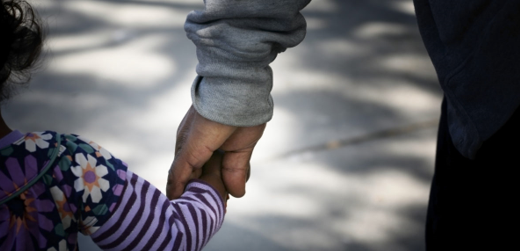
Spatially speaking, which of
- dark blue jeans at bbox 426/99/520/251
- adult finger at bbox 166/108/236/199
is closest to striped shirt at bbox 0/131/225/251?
adult finger at bbox 166/108/236/199

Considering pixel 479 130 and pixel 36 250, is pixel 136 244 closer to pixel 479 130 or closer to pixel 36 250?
pixel 36 250

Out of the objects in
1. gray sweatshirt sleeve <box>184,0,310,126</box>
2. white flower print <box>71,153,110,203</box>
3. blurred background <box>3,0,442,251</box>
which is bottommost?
blurred background <box>3,0,442,251</box>

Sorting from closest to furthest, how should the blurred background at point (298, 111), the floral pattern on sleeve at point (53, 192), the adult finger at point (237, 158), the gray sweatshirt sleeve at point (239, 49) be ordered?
the floral pattern on sleeve at point (53, 192)
the gray sweatshirt sleeve at point (239, 49)
the adult finger at point (237, 158)
the blurred background at point (298, 111)

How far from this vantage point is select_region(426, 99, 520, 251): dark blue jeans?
715 millimetres

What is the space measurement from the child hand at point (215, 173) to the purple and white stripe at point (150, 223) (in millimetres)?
114

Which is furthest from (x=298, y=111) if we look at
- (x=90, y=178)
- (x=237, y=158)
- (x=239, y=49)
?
(x=90, y=178)

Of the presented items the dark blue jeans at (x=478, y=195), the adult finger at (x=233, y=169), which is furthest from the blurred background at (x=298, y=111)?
the dark blue jeans at (x=478, y=195)

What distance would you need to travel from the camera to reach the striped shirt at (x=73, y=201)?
65 cm

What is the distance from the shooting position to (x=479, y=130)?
0.69 m

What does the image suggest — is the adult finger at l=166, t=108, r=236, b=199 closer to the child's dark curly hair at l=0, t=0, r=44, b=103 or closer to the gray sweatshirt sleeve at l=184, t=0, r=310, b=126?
the gray sweatshirt sleeve at l=184, t=0, r=310, b=126

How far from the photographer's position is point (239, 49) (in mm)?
905

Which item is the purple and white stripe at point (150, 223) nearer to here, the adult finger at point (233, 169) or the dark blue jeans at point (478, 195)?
the adult finger at point (233, 169)

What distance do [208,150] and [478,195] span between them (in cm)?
44

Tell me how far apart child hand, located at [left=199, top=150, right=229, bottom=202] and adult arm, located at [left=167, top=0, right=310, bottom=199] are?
0.01 m
